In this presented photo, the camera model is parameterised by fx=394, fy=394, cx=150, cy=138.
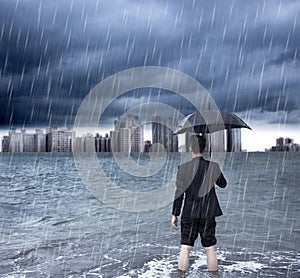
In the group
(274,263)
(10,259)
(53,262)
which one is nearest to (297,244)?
(274,263)

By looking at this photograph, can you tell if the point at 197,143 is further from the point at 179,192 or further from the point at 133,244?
the point at 133,244

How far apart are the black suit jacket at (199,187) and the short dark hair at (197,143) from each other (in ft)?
0.40

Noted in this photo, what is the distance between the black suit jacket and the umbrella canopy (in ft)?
2.11

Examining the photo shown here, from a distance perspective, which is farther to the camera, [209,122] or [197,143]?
[209,122]

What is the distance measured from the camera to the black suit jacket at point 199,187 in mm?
5355

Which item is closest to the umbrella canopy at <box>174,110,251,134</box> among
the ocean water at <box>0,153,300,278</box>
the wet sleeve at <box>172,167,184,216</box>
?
the wet sleeve at <box>172,167,184,216</box>

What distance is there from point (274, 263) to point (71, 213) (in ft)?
31.9

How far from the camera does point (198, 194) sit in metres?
5.36

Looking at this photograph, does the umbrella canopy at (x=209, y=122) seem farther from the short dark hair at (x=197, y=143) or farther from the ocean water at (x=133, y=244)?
the ocean water at (x=133, y=244)

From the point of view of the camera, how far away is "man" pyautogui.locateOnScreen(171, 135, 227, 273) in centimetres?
Answer: 536

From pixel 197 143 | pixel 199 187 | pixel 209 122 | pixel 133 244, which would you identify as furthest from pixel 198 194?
pixel 133 244

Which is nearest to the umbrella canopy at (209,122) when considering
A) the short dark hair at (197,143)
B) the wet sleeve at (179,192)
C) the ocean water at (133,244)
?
the short dark hair at (197,143)

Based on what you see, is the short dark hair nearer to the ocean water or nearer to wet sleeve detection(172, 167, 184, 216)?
wet sleeve detection(172, 167, 184, 216)

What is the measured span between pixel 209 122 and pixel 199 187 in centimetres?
100
